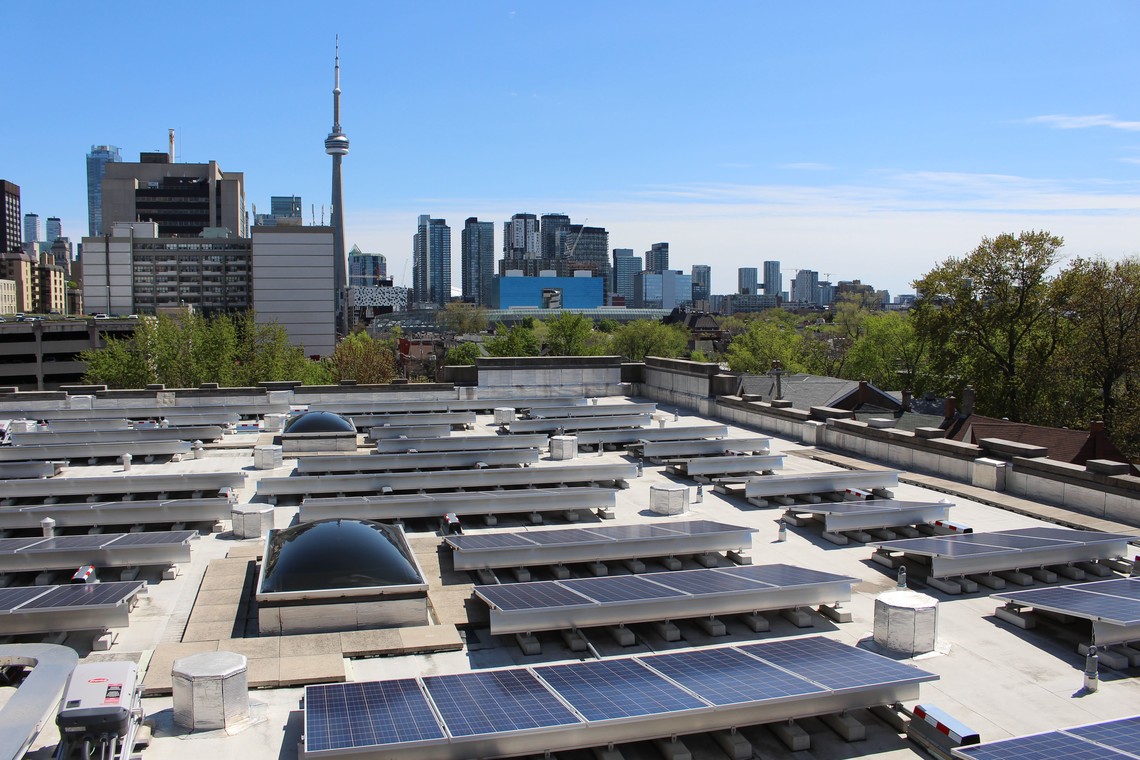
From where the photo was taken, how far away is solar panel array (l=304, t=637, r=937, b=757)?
9000mm

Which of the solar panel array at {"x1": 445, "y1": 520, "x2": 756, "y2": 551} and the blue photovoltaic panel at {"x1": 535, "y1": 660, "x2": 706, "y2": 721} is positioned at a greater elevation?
the solar panel array at {"x1": 445, "y1": 520, "x2": 756, "y2": 551}

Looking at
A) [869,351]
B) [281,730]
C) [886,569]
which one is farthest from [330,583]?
[869,351]

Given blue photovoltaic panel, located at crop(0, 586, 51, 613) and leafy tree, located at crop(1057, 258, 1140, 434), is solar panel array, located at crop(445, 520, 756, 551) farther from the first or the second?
leafy tree, located at crop(1057, 258, 1140, 434)

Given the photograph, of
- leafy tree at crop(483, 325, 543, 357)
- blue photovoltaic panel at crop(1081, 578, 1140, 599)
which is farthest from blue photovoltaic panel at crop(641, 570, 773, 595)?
leafy tree at crop(483, 325, 543, 357)

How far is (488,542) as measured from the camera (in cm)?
1625

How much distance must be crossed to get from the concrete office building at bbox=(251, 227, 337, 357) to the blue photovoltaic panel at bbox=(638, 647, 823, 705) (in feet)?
521

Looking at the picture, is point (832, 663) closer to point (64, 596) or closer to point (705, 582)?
point (705, 582)

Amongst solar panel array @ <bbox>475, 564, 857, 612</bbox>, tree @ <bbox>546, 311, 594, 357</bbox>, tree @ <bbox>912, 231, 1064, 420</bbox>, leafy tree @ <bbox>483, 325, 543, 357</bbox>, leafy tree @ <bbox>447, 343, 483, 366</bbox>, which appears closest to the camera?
solar panel array @ <bbox>475, 564, 857, 612</bbox>

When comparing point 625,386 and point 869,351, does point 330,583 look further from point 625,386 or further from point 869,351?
point 869,351

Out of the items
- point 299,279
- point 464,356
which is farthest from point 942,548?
point 299,279

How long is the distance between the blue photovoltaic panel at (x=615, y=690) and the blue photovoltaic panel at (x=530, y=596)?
74.2 inches

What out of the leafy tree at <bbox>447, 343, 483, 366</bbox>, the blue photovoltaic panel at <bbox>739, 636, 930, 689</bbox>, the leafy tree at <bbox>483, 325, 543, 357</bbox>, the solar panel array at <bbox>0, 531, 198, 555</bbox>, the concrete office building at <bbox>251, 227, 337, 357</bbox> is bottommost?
the blue photovoltaic panel at <bbox>739, 636, 930, 689</bbox>

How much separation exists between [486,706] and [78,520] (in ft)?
44.5

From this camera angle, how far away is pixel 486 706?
956 cm
